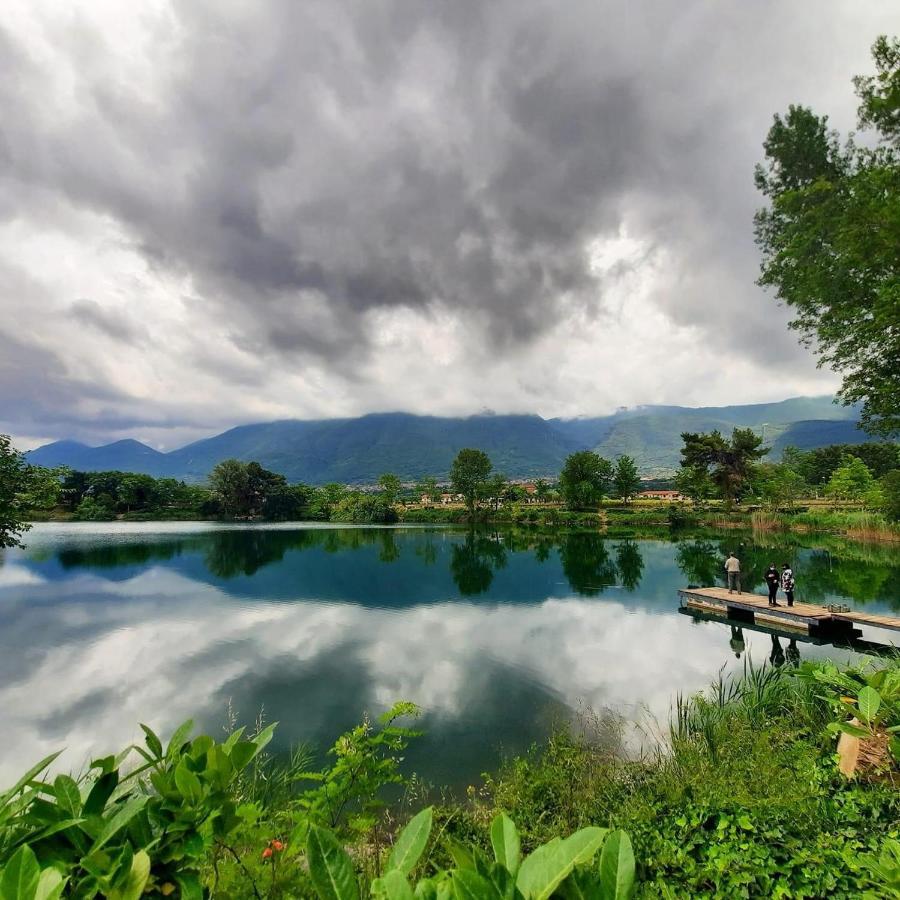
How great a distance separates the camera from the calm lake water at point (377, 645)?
9.93 m

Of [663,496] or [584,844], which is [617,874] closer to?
[584,844]

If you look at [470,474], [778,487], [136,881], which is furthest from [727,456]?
[136,881]

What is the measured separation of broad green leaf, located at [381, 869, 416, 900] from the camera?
99 cm

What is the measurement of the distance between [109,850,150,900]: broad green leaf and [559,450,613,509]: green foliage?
74145 millimetres

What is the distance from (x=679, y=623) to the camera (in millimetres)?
17328

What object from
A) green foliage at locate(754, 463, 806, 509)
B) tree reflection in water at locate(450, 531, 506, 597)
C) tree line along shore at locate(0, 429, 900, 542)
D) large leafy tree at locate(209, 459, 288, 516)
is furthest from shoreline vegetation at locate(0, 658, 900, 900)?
large leafy tree at locate(209, 459, 288, 516)

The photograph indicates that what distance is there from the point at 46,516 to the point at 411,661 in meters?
101

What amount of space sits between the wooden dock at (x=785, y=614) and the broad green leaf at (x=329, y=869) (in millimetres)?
19010

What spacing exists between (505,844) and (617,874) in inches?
11.6

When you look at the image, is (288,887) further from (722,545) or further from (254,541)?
(254,541)

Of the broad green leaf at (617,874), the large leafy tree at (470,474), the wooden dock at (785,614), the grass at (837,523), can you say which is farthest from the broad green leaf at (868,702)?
the large leafy tree at (470,474)

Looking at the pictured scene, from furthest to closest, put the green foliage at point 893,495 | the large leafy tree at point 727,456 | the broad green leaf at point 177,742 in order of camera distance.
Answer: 1. the large leafy tree at point 727,456
2. the green foliage at point 893,495
3. the broad green leaf at point 177,742

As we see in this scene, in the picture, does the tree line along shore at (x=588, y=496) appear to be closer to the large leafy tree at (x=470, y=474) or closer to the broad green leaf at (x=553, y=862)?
the large leafy tree at (x=470, y=474)

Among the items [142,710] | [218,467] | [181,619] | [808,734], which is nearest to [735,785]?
[808,734]
